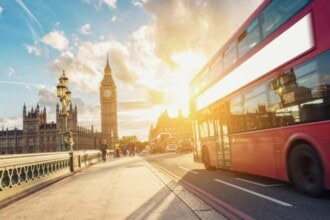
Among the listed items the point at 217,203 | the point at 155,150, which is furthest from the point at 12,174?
the point at 155,150

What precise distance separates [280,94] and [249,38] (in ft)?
8.08

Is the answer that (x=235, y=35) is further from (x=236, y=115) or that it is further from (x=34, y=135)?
(x=34, y=135)

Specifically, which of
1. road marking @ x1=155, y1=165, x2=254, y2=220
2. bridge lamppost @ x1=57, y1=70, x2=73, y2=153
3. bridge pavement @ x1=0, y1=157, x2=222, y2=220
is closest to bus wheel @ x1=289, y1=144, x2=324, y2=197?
road marking @ x1=155, y1=165, x2=254, y2=220

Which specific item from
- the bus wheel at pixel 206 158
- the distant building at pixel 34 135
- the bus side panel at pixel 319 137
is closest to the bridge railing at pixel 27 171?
the bus wheel at pixel 206 158

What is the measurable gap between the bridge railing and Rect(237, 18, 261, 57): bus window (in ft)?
23.9

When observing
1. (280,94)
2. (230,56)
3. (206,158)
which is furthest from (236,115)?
(206,158)

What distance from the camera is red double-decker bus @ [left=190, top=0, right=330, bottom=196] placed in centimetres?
725

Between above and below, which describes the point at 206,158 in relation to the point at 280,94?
below

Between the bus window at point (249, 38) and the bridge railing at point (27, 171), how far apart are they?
286 inches

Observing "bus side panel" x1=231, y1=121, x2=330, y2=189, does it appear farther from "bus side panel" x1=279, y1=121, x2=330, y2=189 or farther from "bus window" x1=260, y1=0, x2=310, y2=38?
"bus window" x1=260, y1=0, x2=310, y2=38

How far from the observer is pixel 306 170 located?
25.9 feet

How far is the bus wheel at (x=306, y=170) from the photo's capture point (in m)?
7.37

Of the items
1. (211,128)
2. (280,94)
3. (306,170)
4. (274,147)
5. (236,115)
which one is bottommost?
(306,170)

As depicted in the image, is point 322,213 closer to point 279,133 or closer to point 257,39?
point 279,133
